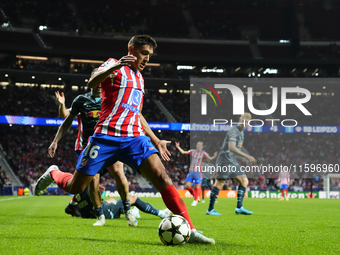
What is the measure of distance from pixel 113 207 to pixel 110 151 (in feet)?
10.8

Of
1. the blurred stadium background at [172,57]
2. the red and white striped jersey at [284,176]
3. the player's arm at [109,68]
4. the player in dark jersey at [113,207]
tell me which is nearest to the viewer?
the player's arm at [109,68]

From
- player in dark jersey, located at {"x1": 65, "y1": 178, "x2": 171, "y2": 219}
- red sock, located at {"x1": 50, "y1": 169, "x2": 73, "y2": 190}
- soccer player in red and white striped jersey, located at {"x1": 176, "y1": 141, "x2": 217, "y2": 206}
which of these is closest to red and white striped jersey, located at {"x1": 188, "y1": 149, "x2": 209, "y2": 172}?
soccer player in red and white striped jersey, located at {"x1": 176, "y1": 141, "x2": 217, "y2": 206}

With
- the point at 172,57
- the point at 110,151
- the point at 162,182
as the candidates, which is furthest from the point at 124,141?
the point at 172,57

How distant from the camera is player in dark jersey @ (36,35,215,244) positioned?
389 cm

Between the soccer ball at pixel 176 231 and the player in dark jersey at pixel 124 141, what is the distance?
0.43 ft

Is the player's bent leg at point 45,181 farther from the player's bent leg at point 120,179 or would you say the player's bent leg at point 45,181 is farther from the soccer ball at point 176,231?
the soccer ball at point 176,231

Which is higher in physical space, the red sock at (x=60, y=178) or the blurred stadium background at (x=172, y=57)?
the blurred stadium background at (x=172, y=57)

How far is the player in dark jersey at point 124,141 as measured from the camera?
153 inches

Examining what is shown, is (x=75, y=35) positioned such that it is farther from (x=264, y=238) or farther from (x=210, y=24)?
(x=264, y=238)

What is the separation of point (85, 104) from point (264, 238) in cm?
333

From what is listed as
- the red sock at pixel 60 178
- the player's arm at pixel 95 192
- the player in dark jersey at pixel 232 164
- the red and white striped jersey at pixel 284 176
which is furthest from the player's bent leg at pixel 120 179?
the red and white striped jersey at pixel 284 176

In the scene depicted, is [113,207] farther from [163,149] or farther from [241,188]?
[241,188]

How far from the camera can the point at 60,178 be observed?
181 inches

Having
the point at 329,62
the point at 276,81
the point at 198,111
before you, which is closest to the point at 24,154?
the point at 198,111
